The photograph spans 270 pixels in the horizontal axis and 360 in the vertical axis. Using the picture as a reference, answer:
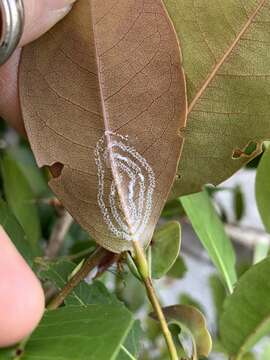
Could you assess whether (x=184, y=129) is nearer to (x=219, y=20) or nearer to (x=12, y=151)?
(x=219, y=20)

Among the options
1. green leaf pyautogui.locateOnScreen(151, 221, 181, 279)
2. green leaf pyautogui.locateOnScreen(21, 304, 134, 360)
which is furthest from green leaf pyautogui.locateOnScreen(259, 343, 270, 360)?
green leaf pyautogui.locateOnScreen(21, 304, 134, 360)

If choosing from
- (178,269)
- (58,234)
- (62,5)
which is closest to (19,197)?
(58,234)

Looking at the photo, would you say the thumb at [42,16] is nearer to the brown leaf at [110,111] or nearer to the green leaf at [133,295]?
the brown leaf at [110,111]

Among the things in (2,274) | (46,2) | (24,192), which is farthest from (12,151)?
(2,274)

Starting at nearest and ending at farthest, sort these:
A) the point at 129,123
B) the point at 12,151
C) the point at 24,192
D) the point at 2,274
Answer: the point at 2,274
the point at 129,123
the point at 24,192
the point at 12,151

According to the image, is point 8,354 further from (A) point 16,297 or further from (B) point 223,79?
(B) point 223,79

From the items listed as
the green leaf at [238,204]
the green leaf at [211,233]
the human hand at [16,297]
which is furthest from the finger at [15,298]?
the green leaf at [238,204]

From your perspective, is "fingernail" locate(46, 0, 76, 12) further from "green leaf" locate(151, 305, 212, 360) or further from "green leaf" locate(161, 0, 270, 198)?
"green leaf" locate(151, 305, 212, 360)
